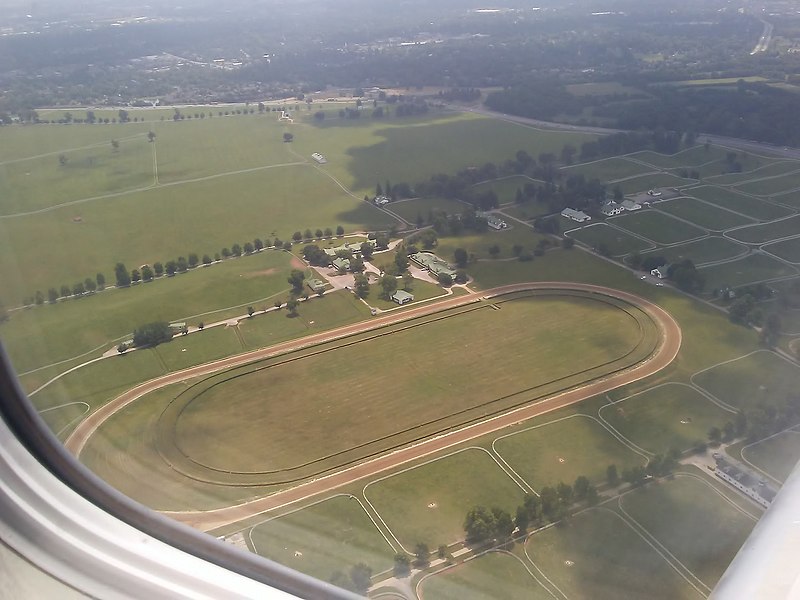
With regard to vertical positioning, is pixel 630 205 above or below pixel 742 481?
below

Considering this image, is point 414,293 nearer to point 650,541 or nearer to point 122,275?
point 122,275

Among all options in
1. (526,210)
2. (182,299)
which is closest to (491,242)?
(526,210)

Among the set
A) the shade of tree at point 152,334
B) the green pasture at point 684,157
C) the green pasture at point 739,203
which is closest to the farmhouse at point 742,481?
the shade of tree at point 152,334

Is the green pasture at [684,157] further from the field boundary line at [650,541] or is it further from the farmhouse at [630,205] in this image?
the field boundary line at [650,541]

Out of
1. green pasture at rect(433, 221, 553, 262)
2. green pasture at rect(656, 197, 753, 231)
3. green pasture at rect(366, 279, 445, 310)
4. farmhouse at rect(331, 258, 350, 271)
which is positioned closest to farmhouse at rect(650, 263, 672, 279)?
green pasture at rect(656, 197, 753, 231)

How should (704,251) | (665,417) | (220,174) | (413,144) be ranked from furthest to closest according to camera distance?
(413,144) < (220,174) < (704,251) < (665,417)

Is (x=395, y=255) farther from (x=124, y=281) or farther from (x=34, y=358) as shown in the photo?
(x=34, y=358)
